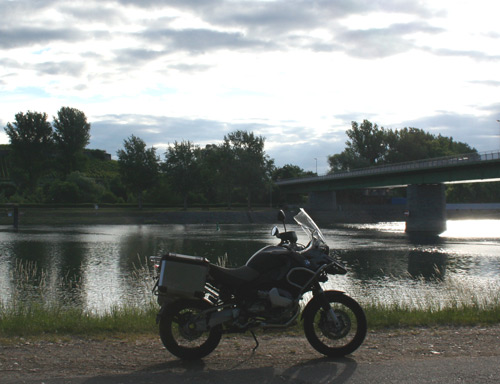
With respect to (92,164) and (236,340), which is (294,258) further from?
(92,164)

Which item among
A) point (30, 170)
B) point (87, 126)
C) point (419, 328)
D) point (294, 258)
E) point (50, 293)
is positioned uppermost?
point (87, 126)

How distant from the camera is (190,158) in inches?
3561

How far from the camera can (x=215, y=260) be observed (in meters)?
28.6

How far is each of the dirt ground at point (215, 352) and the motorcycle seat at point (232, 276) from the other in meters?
0.89

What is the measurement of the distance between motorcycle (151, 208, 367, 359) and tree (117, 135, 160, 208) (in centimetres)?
8306

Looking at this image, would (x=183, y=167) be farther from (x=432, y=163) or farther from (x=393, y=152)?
(x=393, y=152)

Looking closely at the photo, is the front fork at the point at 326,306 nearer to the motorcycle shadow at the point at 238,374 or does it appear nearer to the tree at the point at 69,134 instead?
the motorcycle shadow at the point at 238,374

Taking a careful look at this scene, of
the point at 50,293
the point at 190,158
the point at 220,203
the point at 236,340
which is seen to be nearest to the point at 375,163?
the point at 220,203

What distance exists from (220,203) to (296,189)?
A: 1563cm

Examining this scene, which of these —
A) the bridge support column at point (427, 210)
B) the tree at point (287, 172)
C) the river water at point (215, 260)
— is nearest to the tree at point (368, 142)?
the tree at point (287, 172)

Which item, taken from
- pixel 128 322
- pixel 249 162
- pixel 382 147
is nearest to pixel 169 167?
pixel 249 162

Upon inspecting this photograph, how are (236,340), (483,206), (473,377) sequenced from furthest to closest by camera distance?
(483,206)
(236,340)
(473,377)

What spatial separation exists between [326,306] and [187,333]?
1.77m

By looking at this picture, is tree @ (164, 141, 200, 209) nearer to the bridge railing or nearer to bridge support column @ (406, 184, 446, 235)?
the bridge railing
